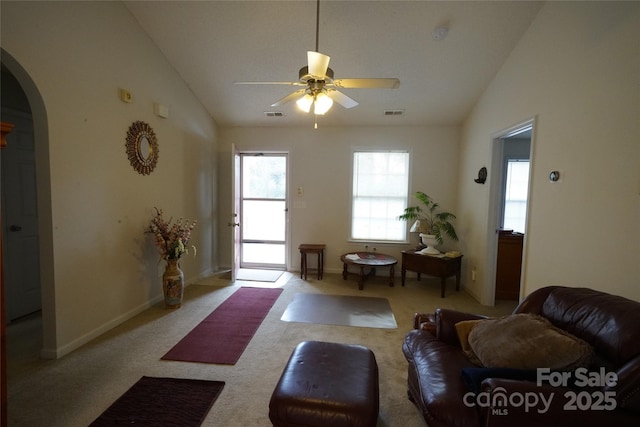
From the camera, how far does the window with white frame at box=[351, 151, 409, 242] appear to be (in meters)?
4.92

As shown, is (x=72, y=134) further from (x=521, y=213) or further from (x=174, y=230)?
(x=521, y=213)

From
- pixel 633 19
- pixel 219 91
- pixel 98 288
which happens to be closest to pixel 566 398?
pixel 633 19

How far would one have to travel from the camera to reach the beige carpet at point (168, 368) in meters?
1.84

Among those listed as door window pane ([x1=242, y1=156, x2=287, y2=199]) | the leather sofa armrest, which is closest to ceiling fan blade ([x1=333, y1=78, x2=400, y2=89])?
the leather sofa armrest

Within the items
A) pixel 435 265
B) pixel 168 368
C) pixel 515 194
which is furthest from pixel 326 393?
pixel 515 194

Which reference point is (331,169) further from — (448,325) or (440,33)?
(448,325)

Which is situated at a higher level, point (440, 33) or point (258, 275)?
point (440, 33)

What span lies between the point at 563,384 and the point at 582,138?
1871 millimetres

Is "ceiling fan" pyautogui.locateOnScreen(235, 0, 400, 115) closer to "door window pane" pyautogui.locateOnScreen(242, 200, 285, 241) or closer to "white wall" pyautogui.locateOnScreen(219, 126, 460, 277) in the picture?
"white wall" pyautogui.locateOnScreen(219, 126, 460, 277)

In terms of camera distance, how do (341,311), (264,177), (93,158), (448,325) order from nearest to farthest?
(448,325), (93,158), (341,311), (264,177)

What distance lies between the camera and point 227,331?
292 centimetres

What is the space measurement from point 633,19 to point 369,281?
3828 millimetres

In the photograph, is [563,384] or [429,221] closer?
[563,384]

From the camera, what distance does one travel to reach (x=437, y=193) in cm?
479
